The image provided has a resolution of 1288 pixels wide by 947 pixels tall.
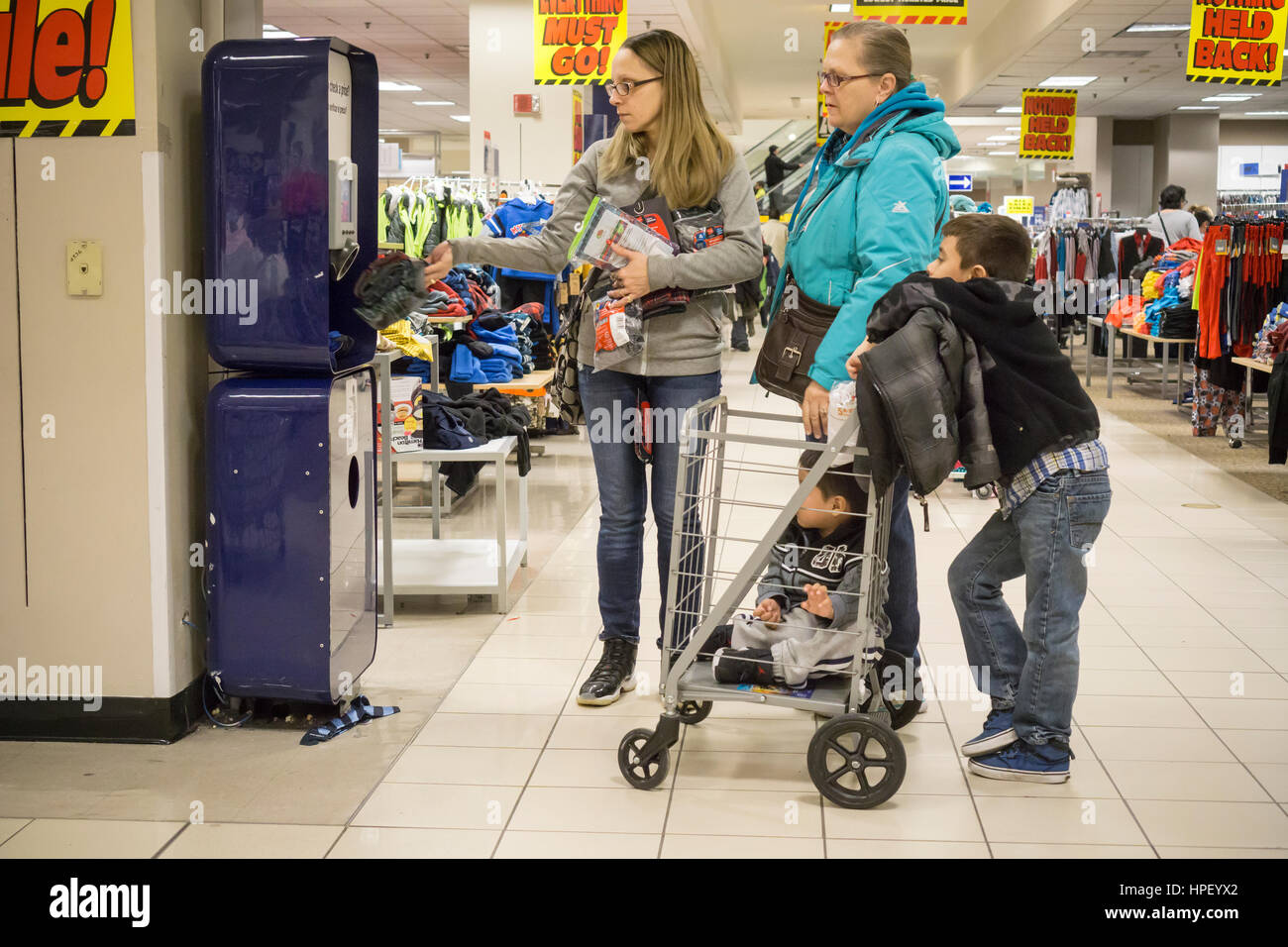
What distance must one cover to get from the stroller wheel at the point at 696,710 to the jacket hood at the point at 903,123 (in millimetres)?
1460

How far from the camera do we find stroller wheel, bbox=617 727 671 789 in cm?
301

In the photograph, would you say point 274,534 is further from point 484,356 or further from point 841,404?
point 484,356

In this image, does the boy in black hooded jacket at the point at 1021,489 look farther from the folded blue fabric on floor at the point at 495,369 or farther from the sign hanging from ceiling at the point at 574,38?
the sign hanging from ceiling at the point at 574,38

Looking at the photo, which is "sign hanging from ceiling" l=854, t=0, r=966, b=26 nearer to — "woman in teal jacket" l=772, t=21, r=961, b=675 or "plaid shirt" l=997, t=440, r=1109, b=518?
"woman in teal jacket" l=772, t=21, r=961, b=675

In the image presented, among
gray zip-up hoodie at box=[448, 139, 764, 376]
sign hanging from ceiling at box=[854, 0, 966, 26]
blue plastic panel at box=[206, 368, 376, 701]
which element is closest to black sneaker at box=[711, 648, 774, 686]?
gray zip-up hoodie at box=[448, 139, 764, 376]

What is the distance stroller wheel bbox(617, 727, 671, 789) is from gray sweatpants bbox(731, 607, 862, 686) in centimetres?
33

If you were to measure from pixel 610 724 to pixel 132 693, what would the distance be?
1247 mm

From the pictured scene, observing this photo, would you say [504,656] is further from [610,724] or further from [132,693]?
[132,693]

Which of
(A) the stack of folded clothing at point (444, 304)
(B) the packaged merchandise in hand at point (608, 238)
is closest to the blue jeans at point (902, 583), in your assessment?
(B) the packaged merchandise in hand at point (608, 238)

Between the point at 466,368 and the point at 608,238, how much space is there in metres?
3.80

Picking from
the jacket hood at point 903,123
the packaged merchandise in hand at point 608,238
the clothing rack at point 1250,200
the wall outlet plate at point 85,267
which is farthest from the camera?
the clothing rack at point 1250,200

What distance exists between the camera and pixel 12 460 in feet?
10.6

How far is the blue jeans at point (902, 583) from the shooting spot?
3.25m
